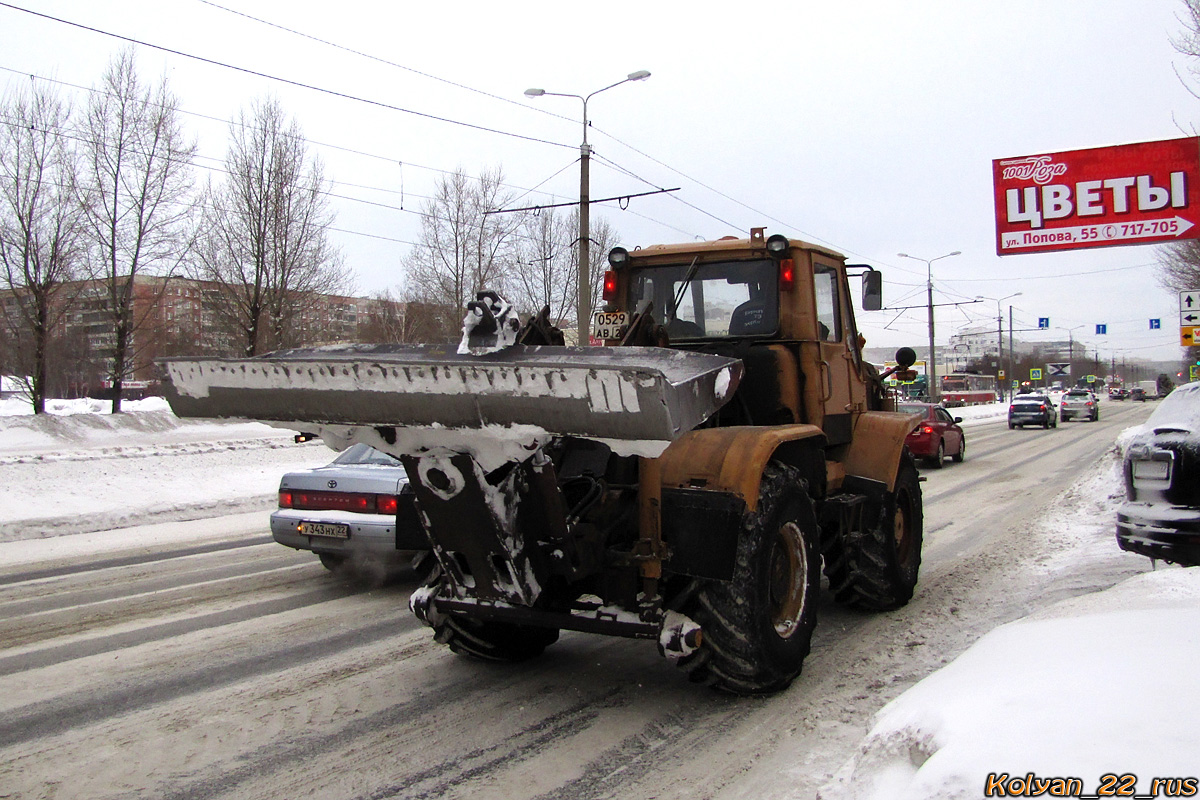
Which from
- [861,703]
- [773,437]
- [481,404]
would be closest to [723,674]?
[861,703]

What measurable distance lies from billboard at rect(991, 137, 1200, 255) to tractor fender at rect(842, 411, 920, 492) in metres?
8.36

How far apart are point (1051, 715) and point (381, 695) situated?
334 cm

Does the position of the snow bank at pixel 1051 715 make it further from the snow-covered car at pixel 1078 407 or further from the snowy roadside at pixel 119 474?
the snow-covered car at pixel 1078 407

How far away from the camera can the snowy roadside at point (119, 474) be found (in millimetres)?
11531

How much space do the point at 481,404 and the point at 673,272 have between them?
108 inches

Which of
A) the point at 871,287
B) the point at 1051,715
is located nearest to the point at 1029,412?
the point at 871,287

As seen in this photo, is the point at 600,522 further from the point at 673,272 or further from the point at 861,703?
the point at 673,272

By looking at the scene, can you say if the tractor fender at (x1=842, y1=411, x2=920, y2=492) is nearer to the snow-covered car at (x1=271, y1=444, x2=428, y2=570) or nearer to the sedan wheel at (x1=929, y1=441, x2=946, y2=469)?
the snow-covered car at (x1=271, y1=444, x2=428, y2=570)

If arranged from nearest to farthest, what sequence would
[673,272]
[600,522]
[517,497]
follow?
[517,497] → [600,522] → [673,272]

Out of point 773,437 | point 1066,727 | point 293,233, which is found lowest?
point 1066,727

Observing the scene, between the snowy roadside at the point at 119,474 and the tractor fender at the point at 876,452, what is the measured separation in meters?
5.71

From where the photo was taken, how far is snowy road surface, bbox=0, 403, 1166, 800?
12.3 ft

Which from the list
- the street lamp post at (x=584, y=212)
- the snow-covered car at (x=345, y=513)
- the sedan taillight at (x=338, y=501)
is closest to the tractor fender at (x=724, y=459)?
the snow-covered car at (x=345, y=513)

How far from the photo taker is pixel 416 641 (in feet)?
19.1
